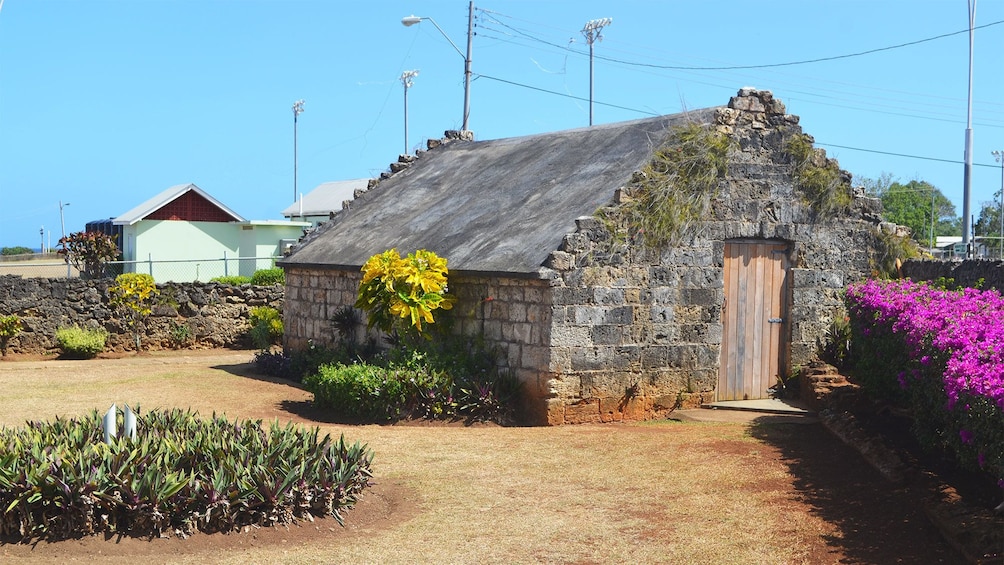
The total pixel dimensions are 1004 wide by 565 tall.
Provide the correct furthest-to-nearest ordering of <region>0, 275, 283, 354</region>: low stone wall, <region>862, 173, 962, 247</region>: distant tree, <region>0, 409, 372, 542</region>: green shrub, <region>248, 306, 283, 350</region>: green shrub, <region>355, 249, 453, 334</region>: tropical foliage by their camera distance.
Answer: <region>862, 173, 962, 247</region>: distant tree, <region>248, 306, 283, 350</region>: green shrub, <region>0, 275, 283, 354</region>: low stone wall, <region>355, 249, 453, 334</region>: tropical foliage, <region>0, 409, 372, 542</region>: green shrub

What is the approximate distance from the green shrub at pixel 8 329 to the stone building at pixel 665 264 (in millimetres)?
8687

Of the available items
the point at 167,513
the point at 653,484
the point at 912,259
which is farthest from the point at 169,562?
the point at 912,259

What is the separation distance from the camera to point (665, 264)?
13.7 meters

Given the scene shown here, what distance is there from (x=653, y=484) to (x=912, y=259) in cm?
726

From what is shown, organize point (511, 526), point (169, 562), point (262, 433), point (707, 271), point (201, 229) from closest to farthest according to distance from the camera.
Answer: point (169, 562) → point (511, 526) → point (262, 433) → point (707, 271) → point (201, 229)

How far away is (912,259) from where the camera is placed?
15.0m

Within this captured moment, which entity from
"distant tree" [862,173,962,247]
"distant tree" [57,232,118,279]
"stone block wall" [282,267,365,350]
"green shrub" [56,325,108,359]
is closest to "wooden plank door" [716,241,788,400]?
"stone block wall" [282,267,365,350]

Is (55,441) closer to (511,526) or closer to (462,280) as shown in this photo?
(511,526)

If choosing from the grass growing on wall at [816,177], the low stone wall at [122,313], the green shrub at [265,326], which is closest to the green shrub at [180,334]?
the low stone wall at [122,313]

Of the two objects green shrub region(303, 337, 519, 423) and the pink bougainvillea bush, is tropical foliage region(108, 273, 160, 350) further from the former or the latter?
the pink bougainvillea bush

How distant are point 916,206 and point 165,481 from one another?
72416 millimetres

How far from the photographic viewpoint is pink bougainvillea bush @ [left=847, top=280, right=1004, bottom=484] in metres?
7.11

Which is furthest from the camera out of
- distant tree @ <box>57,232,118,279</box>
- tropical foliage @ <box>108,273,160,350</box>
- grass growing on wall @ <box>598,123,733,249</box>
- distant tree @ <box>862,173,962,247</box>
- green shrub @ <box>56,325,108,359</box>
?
distant tree @ <box>862,173,962,247</box>

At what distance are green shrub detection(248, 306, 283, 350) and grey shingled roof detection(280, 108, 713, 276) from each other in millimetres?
2806
